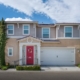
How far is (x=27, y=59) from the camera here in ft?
74.5

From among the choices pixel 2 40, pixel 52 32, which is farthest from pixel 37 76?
pixel 52 32

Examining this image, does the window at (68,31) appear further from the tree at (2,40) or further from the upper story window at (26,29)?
the tree at (2,40)

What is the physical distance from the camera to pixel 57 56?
2333cm

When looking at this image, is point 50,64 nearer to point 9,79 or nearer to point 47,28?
point 47,28

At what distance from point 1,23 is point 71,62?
11031mm

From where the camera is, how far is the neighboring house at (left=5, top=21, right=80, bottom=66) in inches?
886

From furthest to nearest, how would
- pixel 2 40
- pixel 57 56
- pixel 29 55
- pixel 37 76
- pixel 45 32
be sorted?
1. pixel 45 32
2. pixel 57 56
3. pixel 29 55
4. pixel 2 40
5. pixel 37 76

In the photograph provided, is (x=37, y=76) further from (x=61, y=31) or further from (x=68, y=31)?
(x=68, y=31)

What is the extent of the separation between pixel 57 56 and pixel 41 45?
9.12ft

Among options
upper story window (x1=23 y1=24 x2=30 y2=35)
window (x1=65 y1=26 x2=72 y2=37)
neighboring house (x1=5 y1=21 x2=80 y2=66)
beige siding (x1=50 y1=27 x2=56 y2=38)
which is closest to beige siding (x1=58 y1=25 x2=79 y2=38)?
neighboring house (x1=5 y1=21 x2=80 y2=66)

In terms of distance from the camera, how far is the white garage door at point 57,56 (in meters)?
23.3

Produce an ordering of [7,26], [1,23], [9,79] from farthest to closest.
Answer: [7,26]
[1,23]
[9,79]

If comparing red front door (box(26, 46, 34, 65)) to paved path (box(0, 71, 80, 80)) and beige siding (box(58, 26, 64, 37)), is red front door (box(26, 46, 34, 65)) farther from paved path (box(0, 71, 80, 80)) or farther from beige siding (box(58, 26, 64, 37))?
paved path (box(0, 71, 80, 80))

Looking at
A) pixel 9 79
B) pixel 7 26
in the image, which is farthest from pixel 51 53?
pixel 9 79
